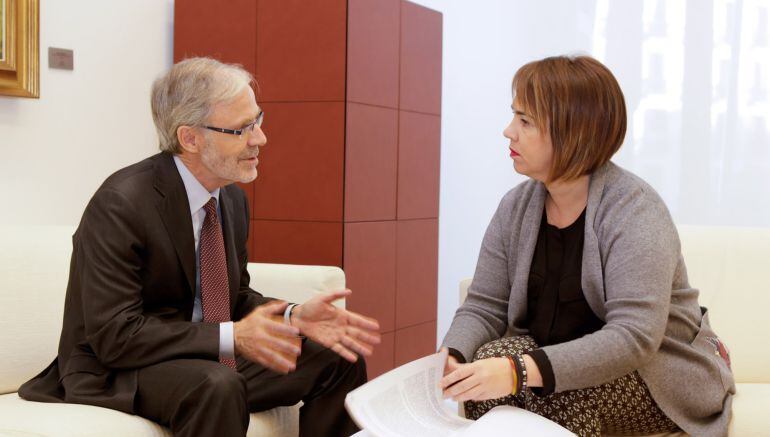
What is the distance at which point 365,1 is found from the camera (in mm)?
3660

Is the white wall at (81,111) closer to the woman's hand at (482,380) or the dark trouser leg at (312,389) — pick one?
the dark trouser leg at (312,389)

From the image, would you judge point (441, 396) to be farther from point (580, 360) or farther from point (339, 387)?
point (339, 387)

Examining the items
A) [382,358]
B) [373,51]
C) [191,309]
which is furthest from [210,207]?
[382,358]

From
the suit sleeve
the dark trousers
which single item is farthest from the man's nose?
the dark trousers

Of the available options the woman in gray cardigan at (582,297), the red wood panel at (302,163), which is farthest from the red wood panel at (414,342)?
the woman in gray cardigan at (582,297)

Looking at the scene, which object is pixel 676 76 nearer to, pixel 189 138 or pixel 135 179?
pixel 189 138

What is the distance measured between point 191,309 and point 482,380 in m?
0.83

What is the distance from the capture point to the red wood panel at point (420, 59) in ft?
13.0

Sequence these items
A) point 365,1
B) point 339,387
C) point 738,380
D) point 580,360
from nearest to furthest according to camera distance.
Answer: point 580,360, point 339,387, point 738,380, point 365,1

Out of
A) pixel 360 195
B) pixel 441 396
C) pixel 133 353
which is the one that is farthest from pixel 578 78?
pixel 360 195

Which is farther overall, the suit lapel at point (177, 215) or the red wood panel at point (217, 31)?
the red wood panel at point (217, 31)

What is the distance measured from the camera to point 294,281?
8.93 ft

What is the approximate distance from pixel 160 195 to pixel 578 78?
1056 mm

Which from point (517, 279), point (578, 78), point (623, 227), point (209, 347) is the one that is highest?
point (578, 78)
